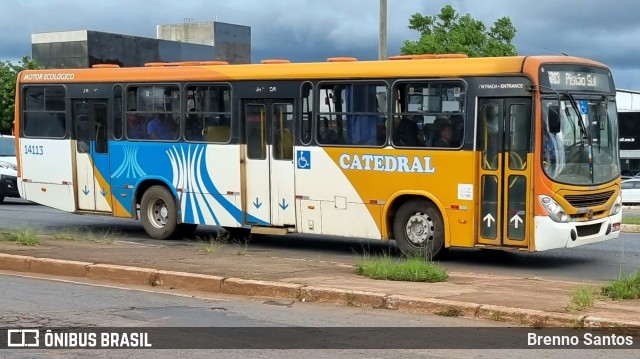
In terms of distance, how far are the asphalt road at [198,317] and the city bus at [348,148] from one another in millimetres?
4227

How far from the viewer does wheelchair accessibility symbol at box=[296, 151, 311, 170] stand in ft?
48.9

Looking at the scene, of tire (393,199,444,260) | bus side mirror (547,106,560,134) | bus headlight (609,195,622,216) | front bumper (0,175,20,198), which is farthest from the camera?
front bumper (0,175,20,198)

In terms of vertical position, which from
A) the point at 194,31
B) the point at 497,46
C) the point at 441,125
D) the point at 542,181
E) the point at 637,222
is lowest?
the point at 637,222

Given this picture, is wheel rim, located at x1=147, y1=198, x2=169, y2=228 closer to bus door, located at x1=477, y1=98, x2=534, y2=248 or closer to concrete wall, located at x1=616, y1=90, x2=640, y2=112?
bus door, located at x1=477, y1=98, x2=534, y2=248

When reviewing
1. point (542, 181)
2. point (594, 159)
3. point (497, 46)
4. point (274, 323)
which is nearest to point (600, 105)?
point (594, 159)

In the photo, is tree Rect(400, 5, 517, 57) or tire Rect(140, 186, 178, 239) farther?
tree Rect(400, 5, 517, 57)

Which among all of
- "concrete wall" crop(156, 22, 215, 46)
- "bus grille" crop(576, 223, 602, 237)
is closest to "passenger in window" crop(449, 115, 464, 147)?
"bus grille" crop(576, 223, 602, 237)

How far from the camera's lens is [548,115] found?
12.9 m

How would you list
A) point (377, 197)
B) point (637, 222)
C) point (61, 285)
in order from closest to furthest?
point (61, 285) < point (377, 197) < point (637, 222)

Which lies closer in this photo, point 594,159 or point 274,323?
point 274,323

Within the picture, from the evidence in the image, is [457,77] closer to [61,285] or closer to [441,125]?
[441,125]

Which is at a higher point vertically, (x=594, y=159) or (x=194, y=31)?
(x=194, y=31)

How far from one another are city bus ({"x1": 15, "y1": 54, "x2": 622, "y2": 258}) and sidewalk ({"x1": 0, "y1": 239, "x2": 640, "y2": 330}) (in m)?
1.42

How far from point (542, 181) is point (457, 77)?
2.05 m
